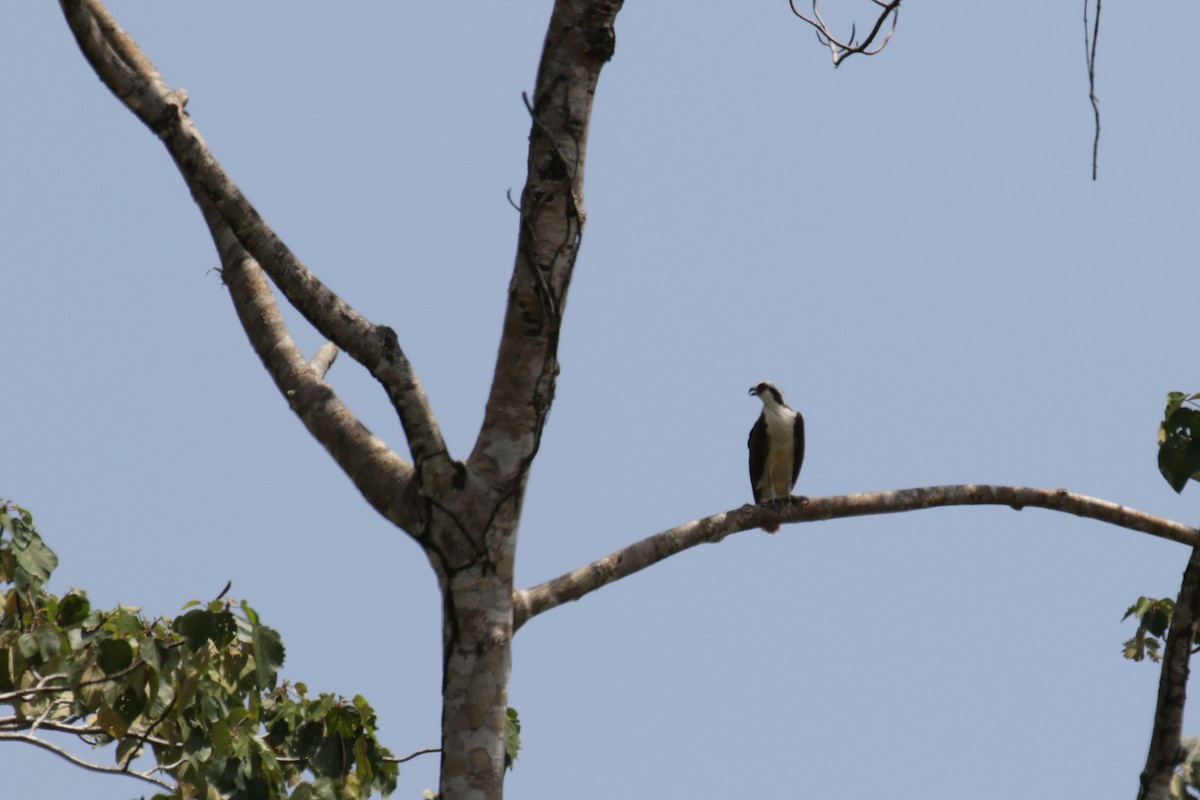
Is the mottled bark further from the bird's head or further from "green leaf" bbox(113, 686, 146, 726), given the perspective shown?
the bird's head

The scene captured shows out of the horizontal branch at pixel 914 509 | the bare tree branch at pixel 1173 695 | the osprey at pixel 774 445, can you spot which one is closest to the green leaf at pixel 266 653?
the horizontal branch at pixel 914 509

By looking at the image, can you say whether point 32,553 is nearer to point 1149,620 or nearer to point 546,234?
point 546,234

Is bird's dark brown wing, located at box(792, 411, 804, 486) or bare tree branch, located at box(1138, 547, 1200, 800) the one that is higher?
bird's dark brown wing, located at box(792, 411, 804, 486)

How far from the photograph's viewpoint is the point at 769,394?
9383 mm

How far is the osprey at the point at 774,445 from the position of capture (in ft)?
30.0

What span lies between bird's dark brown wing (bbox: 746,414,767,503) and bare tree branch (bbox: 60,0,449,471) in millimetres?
5559

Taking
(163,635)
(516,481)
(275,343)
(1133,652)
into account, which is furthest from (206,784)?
(1133,652)

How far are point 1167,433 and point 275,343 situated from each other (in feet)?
10.8

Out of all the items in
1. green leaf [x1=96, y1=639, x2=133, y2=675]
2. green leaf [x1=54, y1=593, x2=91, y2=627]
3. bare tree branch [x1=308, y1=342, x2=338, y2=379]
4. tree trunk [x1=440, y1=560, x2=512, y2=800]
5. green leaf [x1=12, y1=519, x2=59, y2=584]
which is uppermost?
bare tree branch [x1=308, y1=342, x2=338, y2=379]

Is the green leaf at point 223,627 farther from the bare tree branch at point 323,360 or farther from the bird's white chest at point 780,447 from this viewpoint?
the bird's white chest at point 780,447

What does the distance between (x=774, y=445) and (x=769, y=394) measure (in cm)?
42

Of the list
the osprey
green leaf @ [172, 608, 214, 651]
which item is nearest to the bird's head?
the osprey

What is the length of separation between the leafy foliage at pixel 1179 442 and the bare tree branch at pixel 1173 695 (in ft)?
1.05

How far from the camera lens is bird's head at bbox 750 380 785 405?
9.36 meters
